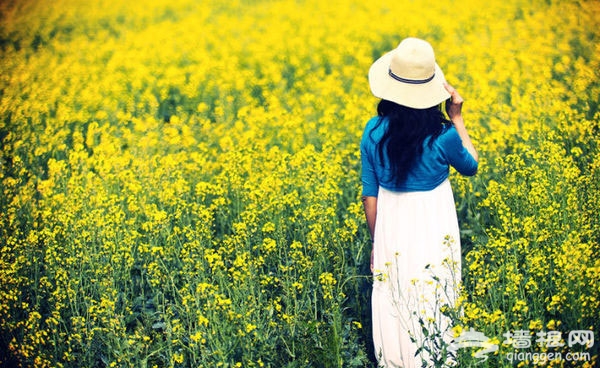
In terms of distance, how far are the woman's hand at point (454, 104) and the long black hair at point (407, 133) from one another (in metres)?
0.09

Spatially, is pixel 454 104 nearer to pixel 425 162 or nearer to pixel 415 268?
pixel 425 162

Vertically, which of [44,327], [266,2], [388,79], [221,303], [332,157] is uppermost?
[266,2]

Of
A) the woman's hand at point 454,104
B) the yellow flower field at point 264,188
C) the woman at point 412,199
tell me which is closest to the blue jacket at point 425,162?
the woman at point 412,199

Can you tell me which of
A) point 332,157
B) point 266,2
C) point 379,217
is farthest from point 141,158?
point 266,2

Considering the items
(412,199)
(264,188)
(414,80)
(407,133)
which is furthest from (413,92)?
(264,188)

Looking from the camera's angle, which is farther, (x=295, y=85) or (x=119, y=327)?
(x=295, y=85)

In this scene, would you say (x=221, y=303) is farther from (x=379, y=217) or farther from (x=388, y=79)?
(x=388, y=79)

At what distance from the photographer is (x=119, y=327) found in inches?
135

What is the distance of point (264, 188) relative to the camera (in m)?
4.73

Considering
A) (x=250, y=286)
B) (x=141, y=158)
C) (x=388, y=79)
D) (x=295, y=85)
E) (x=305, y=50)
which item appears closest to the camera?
(x=388, y=79)

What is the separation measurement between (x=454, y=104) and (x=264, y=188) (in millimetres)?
1932

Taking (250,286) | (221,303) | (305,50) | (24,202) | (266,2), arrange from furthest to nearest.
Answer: (266,2) → (305,50) → (24,202) → (250,286) → (221,303)

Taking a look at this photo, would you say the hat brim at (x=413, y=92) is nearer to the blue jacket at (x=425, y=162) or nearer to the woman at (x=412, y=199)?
the woman at (x=412, y=199)

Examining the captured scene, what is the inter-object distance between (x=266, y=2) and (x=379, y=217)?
9.46 meters
